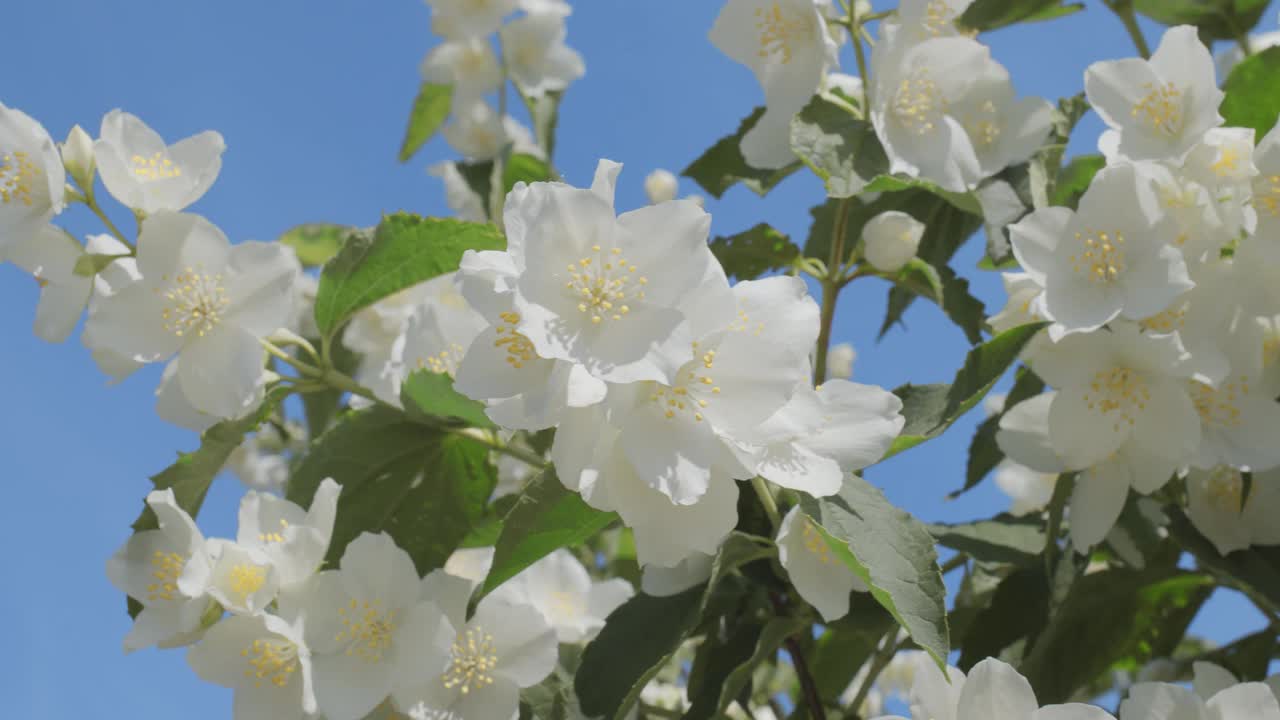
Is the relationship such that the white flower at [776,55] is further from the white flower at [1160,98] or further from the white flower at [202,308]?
the white flower at [202,308]

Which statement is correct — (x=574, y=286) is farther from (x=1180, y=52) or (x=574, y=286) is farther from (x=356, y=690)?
(x=1180, y=52)

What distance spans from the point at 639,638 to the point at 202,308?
2.19 ft

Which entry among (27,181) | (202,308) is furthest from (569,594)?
(27,181)

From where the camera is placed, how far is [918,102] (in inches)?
59.2

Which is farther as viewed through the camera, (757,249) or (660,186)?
(660,186)

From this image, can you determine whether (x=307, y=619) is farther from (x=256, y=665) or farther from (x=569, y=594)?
(x=569, y=594)

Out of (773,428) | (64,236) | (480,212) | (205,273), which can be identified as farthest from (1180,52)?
(480,212)

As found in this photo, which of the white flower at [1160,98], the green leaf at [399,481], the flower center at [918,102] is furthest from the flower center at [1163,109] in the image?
the green leaf at [399,481]

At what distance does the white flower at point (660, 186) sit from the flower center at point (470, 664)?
69.3 inches

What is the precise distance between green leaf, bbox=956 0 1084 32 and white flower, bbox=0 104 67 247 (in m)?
1.33

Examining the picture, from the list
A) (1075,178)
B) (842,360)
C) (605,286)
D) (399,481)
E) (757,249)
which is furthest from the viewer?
(842,360)

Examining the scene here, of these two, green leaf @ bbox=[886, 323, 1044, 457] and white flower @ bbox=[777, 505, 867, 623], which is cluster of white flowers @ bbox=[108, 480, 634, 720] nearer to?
white flower @ bbox=[777, 505, 867, 623]

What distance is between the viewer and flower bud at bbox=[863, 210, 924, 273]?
155cm

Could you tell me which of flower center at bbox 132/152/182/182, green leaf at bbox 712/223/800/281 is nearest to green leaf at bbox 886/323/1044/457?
green leaf at bbox 712/223/800/281
